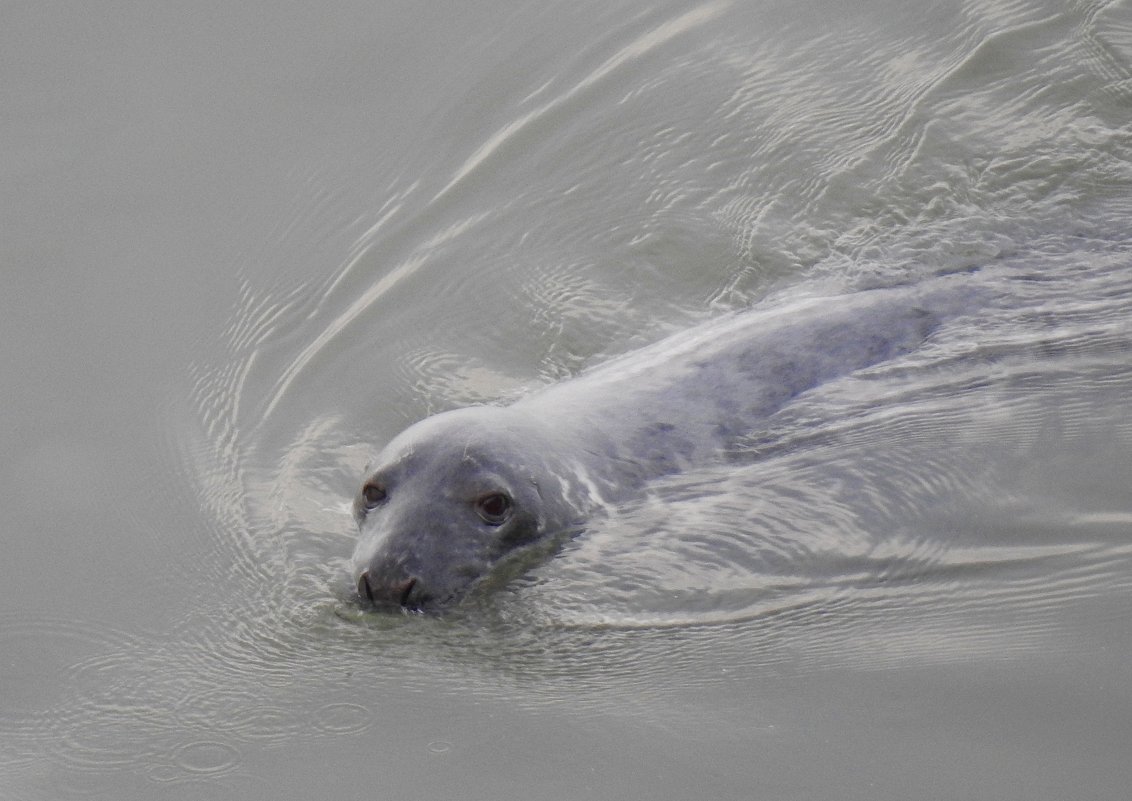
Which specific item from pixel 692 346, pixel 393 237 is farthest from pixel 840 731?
pixel 393 237

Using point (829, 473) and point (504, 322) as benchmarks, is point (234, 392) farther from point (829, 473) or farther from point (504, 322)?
point (829, 473)

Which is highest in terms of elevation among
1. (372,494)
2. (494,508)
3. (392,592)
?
(372,494)

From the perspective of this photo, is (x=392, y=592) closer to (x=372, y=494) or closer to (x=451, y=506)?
(x=451, y=506)

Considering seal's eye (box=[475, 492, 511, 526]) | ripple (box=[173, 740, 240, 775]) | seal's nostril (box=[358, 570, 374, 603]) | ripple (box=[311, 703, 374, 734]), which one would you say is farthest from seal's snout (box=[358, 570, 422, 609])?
ripple (box=[173, 740, 240, 775])

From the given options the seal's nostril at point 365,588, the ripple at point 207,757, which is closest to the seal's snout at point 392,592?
the seal's nostril at point 365,588

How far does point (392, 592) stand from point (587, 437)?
3.52 ft

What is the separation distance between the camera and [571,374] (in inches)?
272

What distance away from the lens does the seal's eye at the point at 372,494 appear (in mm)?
5391

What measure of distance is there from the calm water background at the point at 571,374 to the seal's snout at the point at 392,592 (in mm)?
124

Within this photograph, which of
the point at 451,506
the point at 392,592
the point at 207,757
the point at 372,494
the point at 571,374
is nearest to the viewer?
the point at 207,757

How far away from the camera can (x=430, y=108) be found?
856cm

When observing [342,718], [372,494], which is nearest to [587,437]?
[372,494]

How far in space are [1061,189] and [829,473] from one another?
2.86 meters

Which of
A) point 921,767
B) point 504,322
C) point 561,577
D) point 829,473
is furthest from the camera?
point 504,322
